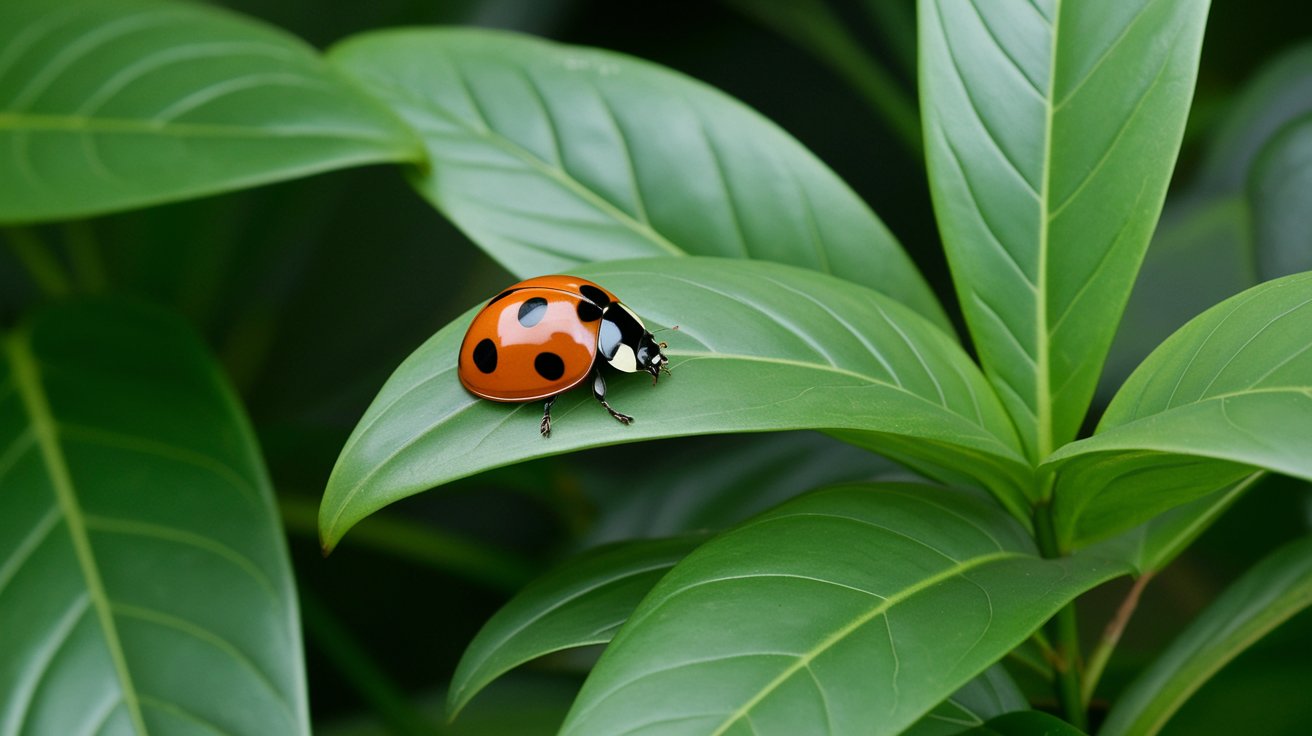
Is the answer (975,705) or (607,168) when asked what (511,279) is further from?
(975,705)

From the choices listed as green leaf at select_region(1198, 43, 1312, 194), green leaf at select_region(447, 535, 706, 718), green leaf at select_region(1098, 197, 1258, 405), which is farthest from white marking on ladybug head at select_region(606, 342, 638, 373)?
green leaf at select_region(1198, 43, 1312, 194)

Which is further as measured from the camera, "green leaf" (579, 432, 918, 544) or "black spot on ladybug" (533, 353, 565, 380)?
"green leaf" (579, 432, 918, 544)

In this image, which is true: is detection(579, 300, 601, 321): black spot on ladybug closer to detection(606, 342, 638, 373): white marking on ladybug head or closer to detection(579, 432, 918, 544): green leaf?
detection(606, 342, 638, 373): white marking on ladybug head

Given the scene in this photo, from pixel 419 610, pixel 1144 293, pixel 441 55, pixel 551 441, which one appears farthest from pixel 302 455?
pixel 1144 293

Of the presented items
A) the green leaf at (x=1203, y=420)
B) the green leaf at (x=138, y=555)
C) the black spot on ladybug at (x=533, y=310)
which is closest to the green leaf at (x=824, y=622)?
the green leaf at (x=1203, y=420)

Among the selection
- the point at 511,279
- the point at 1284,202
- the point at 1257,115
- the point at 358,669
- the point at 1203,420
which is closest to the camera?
the point at 1203,420

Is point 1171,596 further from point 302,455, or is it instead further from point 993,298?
point 302,455

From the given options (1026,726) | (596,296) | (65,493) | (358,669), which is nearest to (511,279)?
(358,669)
